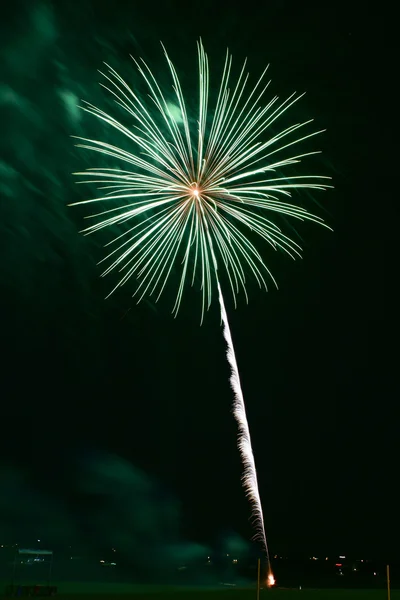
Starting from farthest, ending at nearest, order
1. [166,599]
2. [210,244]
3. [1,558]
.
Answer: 1. [1,558]
2. [166,599]
3. [210,244]

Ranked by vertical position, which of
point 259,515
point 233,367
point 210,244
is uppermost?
point 210,244

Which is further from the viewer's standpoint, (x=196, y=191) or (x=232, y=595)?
→ (x=232, y=595)

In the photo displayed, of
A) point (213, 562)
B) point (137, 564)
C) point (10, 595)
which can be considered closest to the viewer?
point (10, 595)

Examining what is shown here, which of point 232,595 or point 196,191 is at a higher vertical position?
point 196,191

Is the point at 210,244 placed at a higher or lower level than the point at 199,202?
lower

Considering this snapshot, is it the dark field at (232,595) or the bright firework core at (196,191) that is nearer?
the bright firework core at (196,191)

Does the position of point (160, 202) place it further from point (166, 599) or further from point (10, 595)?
point (10, 595)

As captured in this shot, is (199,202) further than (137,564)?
No

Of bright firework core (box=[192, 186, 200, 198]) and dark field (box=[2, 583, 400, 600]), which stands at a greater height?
bright firework core (box=[192, 186, 200, 198])

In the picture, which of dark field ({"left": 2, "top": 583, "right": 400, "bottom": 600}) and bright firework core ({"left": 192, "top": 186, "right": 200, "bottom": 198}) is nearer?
bright firework core ({"left": 192, "top": 186, "right": 200, "bottom": 198})

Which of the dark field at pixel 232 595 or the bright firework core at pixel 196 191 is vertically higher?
the bright firework core at pixel 196 191

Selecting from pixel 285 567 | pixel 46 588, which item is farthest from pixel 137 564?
pixel 46 588
